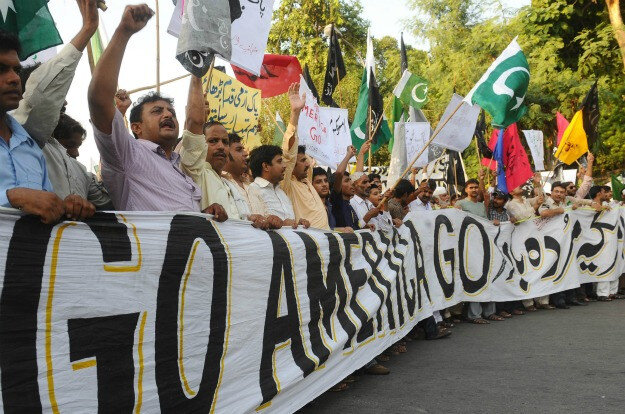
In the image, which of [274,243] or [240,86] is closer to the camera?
[274,243]

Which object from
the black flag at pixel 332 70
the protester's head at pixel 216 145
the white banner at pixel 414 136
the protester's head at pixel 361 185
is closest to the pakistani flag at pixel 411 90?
the white banner at pixel 414 136

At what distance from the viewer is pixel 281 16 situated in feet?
113

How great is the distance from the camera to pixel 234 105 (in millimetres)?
8078

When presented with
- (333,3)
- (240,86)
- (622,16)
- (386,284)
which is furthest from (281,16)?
(386,284)

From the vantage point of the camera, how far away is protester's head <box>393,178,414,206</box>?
810cm

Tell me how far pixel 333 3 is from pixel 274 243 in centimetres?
3127

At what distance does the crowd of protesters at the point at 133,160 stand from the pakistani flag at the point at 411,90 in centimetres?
476

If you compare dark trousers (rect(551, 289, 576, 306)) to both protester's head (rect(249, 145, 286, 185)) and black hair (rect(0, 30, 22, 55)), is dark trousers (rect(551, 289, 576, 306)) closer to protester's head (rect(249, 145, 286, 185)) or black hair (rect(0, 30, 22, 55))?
protester's head (rect(249, 145, 286, 185))

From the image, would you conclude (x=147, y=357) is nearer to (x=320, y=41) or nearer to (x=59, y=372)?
(x=59, y=372)

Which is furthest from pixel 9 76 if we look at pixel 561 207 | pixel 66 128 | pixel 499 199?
pixel 561 207

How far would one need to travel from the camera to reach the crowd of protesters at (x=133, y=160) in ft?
8.86

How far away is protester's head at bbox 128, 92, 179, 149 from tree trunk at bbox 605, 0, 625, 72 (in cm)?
1876

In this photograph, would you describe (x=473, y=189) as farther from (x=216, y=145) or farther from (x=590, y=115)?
(x=216, y=145)

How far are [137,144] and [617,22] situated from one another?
20233mm
